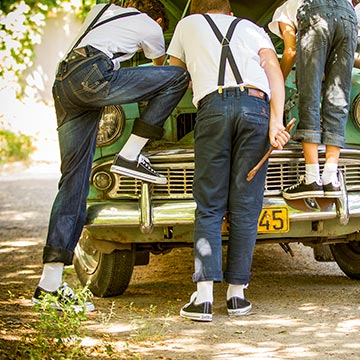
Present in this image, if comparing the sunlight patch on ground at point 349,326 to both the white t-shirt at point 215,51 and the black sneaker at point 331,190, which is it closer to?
the black sneaker at point 331,190

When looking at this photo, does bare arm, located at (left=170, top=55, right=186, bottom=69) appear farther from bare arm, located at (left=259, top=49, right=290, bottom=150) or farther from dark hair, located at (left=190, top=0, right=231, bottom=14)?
bare arm, located at (left=259, top=49, right=290, bottom=150)

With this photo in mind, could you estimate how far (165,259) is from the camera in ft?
26.8

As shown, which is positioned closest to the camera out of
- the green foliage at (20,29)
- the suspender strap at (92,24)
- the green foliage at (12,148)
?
the suspender strap at (92,24)

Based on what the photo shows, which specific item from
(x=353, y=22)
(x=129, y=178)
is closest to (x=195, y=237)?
(x=129, y=178)

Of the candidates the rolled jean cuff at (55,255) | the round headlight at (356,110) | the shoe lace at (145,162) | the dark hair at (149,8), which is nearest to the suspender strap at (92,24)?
the dark hair at (149,8)

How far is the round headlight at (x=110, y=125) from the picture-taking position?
19.4ft

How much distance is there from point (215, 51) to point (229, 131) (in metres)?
0.47

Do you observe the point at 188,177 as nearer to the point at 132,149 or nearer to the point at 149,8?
the point at 132,149

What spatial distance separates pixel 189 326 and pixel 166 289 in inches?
53.7

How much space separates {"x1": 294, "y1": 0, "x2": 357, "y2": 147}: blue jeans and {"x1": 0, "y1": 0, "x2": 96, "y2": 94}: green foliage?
4.29 meters

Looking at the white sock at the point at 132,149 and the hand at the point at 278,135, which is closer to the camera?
the hand at the point at 278,135

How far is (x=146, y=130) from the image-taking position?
221 inches

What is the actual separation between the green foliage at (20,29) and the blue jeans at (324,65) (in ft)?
14.1

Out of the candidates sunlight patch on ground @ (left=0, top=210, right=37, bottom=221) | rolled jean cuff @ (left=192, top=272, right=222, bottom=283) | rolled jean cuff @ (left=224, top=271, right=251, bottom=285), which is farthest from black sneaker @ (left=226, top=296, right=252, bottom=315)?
sunlight patch on ground @ (left=0, top=210, right=37, bottom=221)
